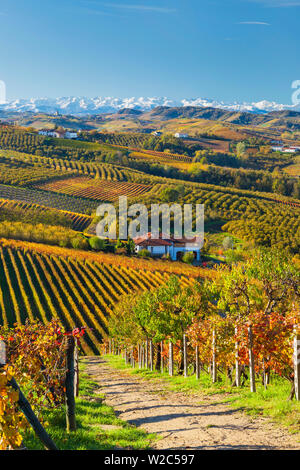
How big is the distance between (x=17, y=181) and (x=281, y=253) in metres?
117

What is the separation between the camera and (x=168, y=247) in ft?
303

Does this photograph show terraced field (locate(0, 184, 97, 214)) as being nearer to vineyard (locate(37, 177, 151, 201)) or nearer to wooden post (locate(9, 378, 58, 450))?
vineyard (locate(37, 177, 151, 201))

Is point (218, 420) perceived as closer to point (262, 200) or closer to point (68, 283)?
point (68, 283)

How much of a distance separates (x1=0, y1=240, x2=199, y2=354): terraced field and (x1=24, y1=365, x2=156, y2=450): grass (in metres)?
33.1

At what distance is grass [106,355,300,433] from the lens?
28.7ft

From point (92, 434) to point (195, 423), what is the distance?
7.78 feet

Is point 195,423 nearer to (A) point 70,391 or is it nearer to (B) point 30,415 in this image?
(A) point 70,391

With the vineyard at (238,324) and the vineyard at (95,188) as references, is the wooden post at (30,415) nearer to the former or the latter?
the vineyard at (238,324)

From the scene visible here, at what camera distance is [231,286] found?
1634cm

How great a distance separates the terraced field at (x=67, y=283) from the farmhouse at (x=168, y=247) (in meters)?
12.6

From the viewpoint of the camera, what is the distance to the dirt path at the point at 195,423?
7.53 m

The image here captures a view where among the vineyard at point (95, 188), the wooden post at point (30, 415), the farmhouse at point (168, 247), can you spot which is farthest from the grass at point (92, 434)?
the vineyard at point (95, 188)

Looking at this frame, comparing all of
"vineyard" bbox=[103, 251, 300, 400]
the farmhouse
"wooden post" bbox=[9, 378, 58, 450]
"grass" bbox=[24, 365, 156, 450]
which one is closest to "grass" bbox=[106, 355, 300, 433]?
"vineyard" bbox=[103, 251, 300, 400]
